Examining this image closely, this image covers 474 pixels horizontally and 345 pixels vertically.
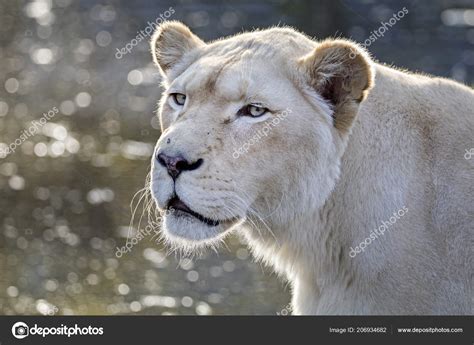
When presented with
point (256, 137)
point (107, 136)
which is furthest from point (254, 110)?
point (107, 136)

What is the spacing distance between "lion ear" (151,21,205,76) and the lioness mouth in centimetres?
102

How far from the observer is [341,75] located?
4730mm

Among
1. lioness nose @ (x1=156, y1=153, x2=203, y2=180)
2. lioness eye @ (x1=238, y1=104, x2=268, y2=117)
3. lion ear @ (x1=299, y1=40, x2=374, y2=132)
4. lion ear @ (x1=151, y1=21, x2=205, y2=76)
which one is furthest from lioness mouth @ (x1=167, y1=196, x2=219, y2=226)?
lion ear @ (x1=151, y1=21, x2=205, y2=76)

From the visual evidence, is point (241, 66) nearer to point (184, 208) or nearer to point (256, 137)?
point (256, 137)

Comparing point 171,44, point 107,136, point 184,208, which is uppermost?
point 171,44

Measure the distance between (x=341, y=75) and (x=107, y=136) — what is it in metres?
6.26

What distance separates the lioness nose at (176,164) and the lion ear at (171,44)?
998mm

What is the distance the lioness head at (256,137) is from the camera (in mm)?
4586

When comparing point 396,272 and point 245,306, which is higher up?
point 396,272

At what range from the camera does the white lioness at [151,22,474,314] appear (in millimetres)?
4656
